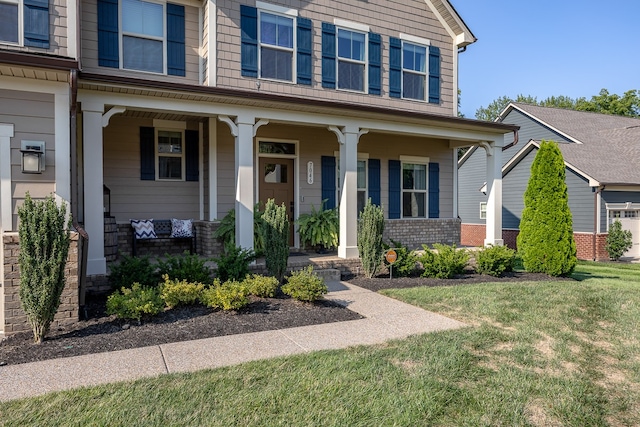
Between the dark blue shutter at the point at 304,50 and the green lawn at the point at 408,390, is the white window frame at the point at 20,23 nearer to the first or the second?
the dark blue shutter at the point at 304,50

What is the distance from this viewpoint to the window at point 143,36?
8781 millimetres

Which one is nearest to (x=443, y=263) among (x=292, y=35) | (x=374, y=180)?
(x=374, y=180)

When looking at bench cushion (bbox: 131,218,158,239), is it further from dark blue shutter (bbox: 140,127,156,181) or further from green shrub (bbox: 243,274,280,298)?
green shrub (bbox: 243,274,280,298)

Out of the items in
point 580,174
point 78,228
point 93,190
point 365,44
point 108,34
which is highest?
point 365,44

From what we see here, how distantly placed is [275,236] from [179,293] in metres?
1.83

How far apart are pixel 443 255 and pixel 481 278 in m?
1.04

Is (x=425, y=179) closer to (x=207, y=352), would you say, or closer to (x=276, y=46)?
(x=276, y=46)

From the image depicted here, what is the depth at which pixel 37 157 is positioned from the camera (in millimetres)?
5359

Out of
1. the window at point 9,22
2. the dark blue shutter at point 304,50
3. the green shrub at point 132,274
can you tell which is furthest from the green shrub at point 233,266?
the window at point 9,22

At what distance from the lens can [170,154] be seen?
951 centimetres

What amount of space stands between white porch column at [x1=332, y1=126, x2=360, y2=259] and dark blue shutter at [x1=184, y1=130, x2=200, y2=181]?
3.15 m

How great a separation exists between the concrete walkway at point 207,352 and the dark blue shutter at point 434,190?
6440mm

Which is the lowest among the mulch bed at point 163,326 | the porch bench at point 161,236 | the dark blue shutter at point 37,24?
the mulch bed at point 163,326

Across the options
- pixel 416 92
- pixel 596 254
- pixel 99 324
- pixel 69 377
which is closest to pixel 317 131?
pixel 416 92
